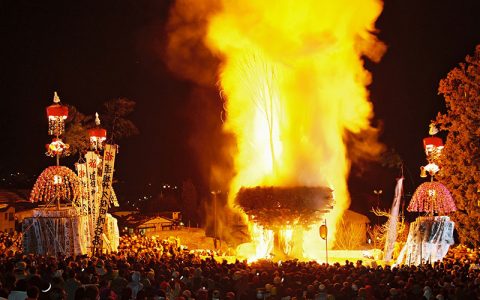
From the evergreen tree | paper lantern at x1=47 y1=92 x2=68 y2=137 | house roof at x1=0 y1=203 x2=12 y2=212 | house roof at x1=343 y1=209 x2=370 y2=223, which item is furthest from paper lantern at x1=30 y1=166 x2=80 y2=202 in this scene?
house roof at x1=343 y1=209 x2=370 y2=223

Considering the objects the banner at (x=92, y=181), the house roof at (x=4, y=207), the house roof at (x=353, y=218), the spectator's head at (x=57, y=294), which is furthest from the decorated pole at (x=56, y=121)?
the house roof at (x=353, y=218)

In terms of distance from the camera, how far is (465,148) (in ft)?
85.8

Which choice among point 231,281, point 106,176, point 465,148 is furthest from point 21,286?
point 465,148

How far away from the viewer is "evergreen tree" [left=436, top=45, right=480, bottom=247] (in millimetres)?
25719

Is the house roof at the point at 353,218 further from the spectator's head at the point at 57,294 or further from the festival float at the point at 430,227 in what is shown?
the spectator's head at the point at 57,294

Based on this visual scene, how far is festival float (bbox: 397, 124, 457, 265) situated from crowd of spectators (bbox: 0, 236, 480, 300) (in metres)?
4.89

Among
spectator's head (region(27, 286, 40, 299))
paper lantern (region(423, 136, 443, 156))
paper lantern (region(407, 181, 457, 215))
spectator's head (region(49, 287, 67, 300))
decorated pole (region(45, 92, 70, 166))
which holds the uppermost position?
decorated pole (region(45, 92, 70, 166))

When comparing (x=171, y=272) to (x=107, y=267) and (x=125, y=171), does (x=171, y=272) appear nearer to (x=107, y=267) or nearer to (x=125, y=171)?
(x=107, y=267)

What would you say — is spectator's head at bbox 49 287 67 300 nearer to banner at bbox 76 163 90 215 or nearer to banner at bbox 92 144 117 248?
banner at bbox 92 144 117 248

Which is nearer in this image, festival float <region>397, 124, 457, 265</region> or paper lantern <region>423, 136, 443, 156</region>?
festival float <region>397, 124, 457, 265</region>

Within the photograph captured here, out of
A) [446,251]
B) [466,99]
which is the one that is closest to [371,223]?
[466,99]

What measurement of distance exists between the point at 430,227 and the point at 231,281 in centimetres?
1042

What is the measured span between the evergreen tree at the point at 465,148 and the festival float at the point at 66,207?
1519 centimetres

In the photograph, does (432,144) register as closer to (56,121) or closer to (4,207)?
(56,121)
